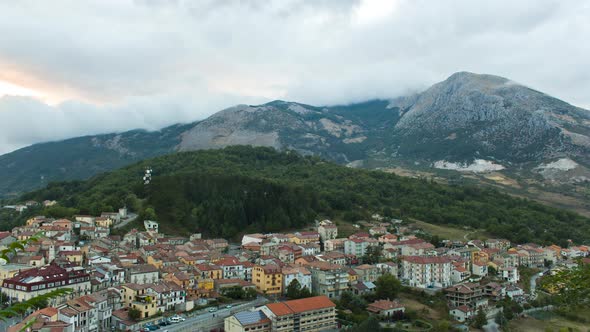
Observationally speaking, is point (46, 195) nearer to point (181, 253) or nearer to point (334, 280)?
point (181, 253)

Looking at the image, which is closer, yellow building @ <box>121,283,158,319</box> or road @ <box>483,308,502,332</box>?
yellow building @ <box>121,283,158,319</box>

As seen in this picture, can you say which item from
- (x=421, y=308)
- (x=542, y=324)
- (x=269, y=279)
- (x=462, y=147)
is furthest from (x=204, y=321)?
(x=462, y=147)

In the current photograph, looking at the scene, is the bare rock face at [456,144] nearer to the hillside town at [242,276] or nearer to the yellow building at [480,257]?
the yellow building at [480,257]

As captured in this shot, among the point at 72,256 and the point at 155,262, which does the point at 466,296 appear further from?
the point at 72,256

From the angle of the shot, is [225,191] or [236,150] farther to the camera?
[236,150]

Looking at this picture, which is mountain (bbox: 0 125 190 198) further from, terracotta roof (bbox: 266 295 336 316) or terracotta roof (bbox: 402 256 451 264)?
terracotta roof (bbox: 266 295 336 316)

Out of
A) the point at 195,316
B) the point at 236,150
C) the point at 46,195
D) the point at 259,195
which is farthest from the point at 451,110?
the point at 195,316

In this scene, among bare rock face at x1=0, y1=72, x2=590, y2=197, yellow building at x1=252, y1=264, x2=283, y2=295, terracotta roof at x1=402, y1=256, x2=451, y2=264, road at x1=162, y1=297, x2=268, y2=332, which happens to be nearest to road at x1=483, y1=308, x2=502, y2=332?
terracotta roof at x1=402, y1=256, x2=451, y2=264
